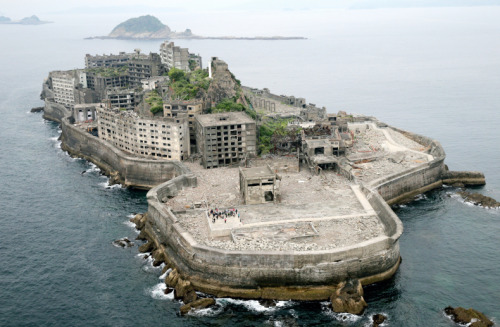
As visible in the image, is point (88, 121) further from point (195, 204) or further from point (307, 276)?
point (307, 276)

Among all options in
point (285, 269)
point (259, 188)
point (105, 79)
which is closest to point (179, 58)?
point (105, 79)

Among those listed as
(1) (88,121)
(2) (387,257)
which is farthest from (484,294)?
(1) (88,121)

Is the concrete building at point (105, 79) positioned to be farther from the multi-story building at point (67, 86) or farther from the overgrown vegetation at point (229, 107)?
the overgrown vegetation at point (229, 107)

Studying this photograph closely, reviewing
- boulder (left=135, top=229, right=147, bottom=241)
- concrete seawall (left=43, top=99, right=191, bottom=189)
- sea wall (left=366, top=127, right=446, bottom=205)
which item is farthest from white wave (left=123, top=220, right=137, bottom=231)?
sea wall (left=366, top=127, right=446, bottom=205)

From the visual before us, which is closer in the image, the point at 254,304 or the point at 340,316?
the point at 340,316

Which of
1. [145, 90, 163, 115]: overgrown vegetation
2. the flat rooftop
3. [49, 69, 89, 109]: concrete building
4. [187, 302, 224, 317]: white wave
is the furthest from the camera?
[49, 69, 89, 109]: concrete building

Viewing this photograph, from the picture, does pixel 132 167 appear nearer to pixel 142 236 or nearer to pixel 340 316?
pixel 142 236

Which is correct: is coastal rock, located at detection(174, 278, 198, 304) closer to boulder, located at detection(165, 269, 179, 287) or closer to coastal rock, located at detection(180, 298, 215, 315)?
boulder, located at detection(165, 269, 179, 287)

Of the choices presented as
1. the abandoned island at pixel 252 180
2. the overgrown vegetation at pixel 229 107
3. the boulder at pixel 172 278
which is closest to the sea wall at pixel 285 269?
the abandoned island at pixel 252 180
